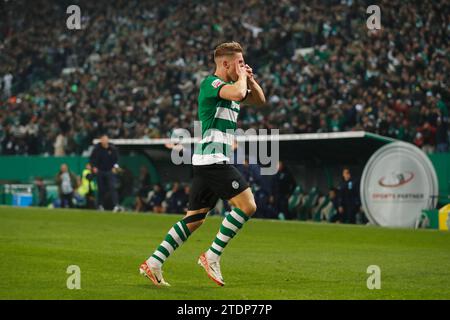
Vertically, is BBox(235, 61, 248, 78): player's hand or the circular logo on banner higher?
BBox(235, 61, 248, 78): player's hand

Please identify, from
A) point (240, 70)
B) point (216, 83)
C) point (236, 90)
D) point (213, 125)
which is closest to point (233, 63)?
point (240, 70)

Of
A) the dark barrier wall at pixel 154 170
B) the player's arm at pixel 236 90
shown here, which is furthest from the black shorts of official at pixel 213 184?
the dark barrier wall at pixel 154 170

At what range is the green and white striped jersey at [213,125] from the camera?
30.9 feet

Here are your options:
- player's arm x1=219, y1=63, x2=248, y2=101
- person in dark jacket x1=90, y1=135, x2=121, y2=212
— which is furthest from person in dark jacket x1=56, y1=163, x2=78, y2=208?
player's arm x1=219, y1=63, x2=248, y2=101

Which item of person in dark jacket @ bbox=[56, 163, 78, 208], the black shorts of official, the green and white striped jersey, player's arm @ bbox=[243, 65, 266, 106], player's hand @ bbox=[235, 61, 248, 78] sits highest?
player's hand @ bbox=[235, 61, 248, 78]

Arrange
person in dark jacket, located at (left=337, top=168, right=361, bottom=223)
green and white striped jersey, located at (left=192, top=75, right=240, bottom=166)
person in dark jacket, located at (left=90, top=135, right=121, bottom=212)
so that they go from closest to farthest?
green and white striped jersey, located at (left=192, top=75, right=240, bottom=166)
person in dark jacket, located at (left=337, top=168, right=361, bottom=223)
person in dark jacket, located at (left=90, top=135, right=121, bottom=212)

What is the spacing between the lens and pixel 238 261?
41.2ft

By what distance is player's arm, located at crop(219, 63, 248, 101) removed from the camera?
357 inches

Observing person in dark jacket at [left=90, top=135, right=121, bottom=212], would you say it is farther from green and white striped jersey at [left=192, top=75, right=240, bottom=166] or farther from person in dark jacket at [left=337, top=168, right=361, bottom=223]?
green and white striped jersey at [left=192, top=75, right=240, bottom=166]

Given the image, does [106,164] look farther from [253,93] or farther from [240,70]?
[240,70]

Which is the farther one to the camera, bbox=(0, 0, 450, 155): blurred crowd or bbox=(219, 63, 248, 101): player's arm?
bbox=(0, 0, 450, 155): blurred crowd

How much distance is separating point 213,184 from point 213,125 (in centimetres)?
61

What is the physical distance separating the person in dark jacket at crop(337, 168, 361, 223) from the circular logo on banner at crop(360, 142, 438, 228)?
1035 mm

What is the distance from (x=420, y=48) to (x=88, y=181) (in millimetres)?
11249
